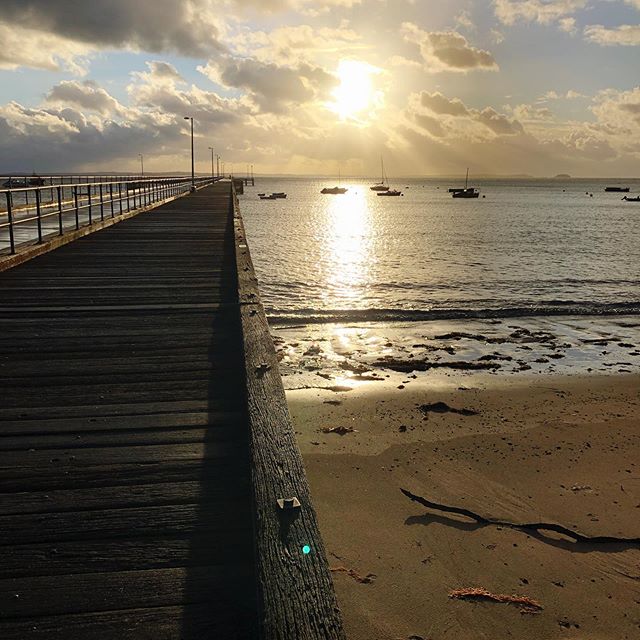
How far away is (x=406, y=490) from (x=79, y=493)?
3.53 m

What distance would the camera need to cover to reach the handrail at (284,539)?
5.90 ft

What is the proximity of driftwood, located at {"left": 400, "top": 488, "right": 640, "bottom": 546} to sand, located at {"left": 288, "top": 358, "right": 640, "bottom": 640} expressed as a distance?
0.21 ft

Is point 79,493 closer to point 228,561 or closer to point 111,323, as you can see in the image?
point 228,561

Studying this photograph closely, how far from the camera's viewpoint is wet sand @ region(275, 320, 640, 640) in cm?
383

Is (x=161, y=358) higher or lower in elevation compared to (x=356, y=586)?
higher

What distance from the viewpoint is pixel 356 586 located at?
405 cm

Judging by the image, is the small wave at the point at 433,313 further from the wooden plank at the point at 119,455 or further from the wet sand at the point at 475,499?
the wooden plank at the point at 119,455

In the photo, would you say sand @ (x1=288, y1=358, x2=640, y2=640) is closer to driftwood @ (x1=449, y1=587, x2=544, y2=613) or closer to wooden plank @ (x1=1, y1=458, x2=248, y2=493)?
driftwood @ (x1=449, y1=587, x2=544, y2=613)

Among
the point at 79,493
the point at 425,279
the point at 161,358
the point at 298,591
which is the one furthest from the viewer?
the point at 425,279

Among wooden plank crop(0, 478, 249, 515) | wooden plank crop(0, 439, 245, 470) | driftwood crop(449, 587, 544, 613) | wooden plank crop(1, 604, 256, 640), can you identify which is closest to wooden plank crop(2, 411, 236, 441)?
wooden plank crop(0, 439, 245, 470)

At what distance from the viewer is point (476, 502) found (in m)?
5.27

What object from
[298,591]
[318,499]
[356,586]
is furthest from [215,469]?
[318,499]

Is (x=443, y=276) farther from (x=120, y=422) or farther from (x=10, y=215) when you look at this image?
(x=120, y=422)

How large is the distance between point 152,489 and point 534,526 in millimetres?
3586
